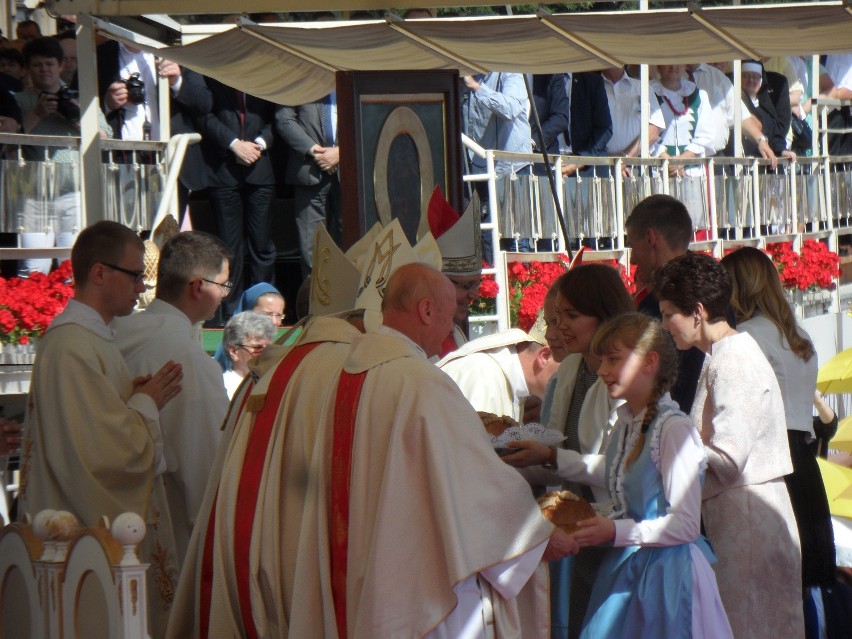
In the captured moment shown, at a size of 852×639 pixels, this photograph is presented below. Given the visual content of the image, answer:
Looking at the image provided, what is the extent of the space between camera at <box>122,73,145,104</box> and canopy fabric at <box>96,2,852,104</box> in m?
2.41

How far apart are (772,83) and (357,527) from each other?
1341cm

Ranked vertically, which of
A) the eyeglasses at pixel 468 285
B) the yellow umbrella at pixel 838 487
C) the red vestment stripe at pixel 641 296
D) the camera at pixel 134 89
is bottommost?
the yellow umbrella at pixel 838 487

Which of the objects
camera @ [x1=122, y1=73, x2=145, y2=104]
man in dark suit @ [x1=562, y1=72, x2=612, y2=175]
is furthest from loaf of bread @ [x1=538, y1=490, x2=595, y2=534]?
man in dark suit @ [x1=562, y1=72, x2=612, y2=175]

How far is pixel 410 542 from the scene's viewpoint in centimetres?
398

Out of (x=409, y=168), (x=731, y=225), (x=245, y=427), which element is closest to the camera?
(x=245, y=427)

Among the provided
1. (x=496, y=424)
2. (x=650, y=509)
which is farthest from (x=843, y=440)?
(x=650, y=509)

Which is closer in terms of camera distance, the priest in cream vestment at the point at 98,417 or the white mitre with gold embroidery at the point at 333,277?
the white mitre with gold embroidery at the point at 333,277

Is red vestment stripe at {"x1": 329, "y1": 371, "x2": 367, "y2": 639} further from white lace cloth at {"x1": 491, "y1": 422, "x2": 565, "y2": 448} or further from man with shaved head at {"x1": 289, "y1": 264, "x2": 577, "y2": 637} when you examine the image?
white lace cloth at {"x1": 491, "y1": 422, "x2": 565, "y2": 448}

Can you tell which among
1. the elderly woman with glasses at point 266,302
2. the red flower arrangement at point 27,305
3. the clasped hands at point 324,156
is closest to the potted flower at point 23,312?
the red flower arrangement at point 27,305

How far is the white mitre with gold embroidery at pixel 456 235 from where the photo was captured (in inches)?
221

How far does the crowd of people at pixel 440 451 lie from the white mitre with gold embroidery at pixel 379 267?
0.04 ft

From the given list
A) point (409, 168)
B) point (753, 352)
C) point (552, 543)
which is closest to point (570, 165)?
point (409, 168)

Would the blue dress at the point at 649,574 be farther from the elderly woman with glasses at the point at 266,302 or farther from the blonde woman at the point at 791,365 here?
the elderly woman with glasses at the point at 266,302

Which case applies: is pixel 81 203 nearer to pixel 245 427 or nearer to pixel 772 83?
pixel 245 427
